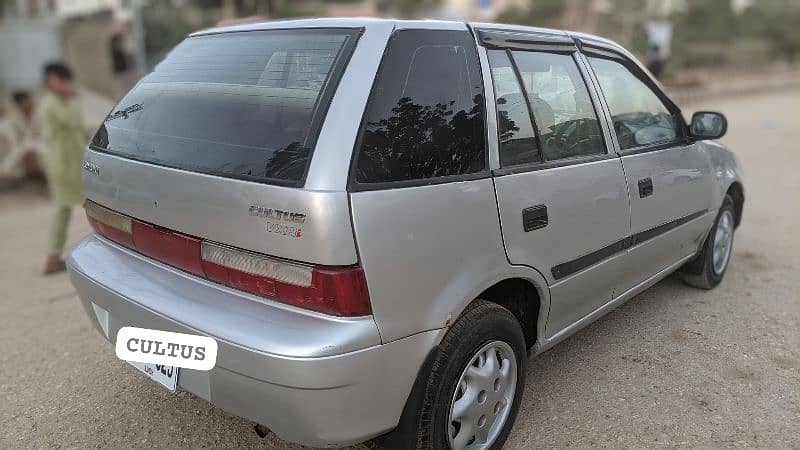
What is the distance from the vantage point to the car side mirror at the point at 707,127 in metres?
3.57

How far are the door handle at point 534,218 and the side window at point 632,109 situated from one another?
2.78ft

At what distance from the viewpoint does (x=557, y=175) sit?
8.29ft

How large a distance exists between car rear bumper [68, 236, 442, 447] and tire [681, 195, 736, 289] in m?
2.70


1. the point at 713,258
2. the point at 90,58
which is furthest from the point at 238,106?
the point at 90,58

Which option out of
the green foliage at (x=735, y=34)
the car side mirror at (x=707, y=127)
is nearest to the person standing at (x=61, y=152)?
the car side mirror at (x=707, y=127)

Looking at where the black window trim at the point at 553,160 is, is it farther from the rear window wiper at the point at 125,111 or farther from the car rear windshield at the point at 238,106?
the rear window wiper at the point at 125,111

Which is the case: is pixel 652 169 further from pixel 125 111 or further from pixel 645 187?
pixel 125 111

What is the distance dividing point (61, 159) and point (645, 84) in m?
4.70

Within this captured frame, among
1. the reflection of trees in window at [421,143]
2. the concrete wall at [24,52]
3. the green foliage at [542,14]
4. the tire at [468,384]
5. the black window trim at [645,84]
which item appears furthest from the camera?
the green foliage at [542,14]

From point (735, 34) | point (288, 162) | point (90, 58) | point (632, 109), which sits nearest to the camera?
point (288, 162)

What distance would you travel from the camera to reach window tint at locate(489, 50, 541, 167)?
236cm

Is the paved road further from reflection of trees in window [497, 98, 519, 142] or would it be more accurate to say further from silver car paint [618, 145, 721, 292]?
reflection of trees in window [497, 98, 519, 142]

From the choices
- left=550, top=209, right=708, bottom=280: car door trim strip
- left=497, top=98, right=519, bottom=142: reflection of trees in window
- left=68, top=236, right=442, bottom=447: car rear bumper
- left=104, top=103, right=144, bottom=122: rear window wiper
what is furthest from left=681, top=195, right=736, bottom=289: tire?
left=104, top=103, right=144, bottom=122: rear window wiper

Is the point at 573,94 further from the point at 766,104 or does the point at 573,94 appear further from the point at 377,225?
the point at 766,104
